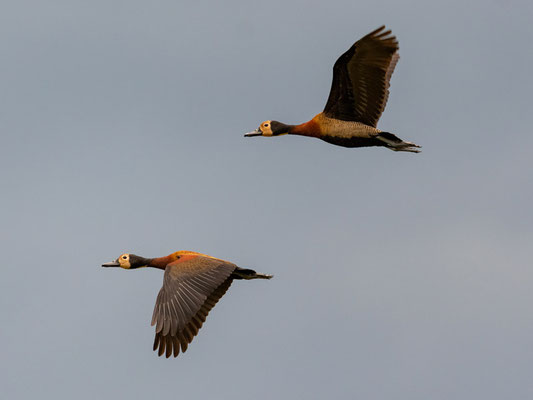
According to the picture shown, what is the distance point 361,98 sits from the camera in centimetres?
3353

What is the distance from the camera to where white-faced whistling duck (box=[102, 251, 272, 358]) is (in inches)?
1256

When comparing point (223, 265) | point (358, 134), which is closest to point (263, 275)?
point (223, 265)

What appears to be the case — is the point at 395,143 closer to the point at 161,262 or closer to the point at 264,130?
the point at 264,130

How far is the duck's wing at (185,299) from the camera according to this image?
105ft

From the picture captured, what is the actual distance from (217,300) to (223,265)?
756mm

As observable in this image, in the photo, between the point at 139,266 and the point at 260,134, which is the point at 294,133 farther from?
the point at 139,266

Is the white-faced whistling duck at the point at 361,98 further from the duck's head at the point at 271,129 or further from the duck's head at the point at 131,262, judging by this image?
the duck's head at the point at 131,262

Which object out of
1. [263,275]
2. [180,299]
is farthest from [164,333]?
[263,275]

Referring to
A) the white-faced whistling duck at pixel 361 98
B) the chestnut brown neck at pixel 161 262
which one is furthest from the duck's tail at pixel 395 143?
the chestnut brown neck at pixel 161 262

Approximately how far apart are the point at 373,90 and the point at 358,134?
0.97 m

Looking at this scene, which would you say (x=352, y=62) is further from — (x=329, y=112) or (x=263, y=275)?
(x=263, y=275)

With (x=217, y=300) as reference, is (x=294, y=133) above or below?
above

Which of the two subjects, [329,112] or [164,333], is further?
[329,112]

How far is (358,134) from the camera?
33.6 metres
